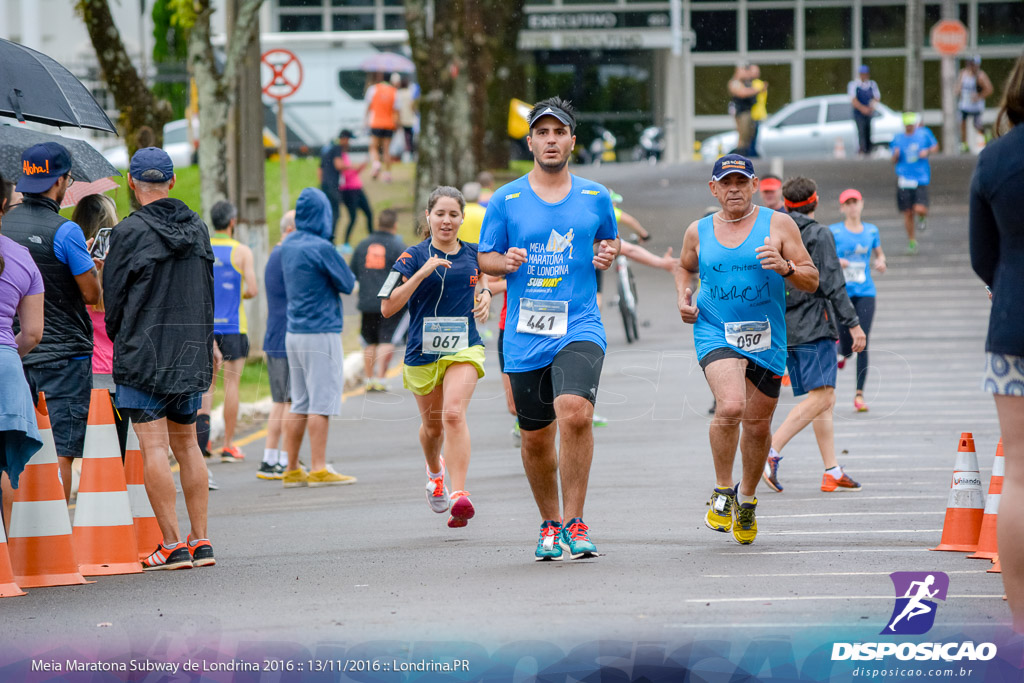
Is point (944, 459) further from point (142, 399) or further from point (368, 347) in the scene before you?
point (368, 347)

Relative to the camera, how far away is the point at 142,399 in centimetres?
722

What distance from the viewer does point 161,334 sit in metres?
7.23

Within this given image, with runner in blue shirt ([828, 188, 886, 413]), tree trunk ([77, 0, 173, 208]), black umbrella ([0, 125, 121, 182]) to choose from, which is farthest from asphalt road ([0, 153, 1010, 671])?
tree trunk ([77, 0, 173, 208])

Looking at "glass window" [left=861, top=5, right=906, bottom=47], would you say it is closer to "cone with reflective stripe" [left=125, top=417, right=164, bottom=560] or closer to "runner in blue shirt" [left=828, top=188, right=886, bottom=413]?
"runner in blue shirt" [left=828, top=188, right=886, bottom=413]

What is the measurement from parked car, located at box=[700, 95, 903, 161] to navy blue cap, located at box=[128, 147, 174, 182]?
96.4 feet

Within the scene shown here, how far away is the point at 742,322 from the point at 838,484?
2.39 meters

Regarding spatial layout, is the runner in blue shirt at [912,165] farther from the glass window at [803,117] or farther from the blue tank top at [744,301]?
Answer: the blue tank top at [744,301]

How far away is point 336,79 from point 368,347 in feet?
70.8

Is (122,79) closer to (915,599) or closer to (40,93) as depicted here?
(40,93)

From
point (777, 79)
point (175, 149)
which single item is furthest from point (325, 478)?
point (777, 79)

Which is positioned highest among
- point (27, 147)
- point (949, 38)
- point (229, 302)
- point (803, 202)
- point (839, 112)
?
point (949, 38)

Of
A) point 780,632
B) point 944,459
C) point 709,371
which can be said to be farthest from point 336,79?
point 780,632

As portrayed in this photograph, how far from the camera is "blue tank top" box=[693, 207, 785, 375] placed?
7320 mm

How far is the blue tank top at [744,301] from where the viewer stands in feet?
24.0
